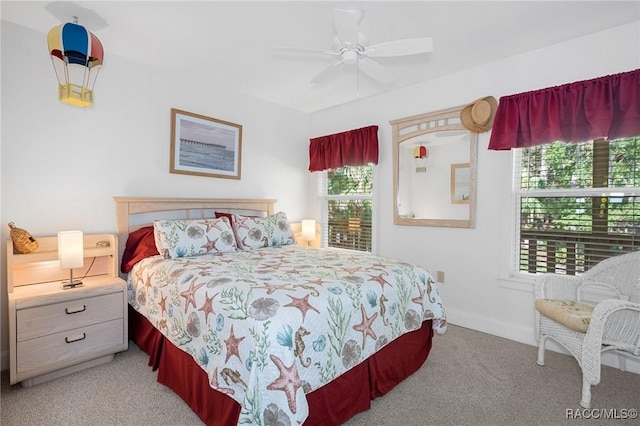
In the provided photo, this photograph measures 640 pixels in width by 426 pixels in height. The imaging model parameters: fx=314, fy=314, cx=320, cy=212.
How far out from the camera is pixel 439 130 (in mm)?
3361

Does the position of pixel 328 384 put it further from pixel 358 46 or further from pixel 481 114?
pixel 481 114

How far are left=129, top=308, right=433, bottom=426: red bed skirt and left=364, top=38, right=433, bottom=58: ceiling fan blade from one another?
6.38 ft

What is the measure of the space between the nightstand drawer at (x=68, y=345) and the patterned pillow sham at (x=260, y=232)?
121 centimetres

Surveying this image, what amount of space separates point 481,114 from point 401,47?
1.34 m

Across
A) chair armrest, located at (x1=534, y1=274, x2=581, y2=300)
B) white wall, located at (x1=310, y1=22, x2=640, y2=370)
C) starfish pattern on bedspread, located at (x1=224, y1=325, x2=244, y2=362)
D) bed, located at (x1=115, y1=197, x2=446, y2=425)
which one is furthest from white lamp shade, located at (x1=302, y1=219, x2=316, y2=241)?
starfish pattern on bedspread, located at (x1=224, y1=325, x2=244, y2=362)

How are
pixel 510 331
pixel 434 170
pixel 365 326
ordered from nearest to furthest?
pixel 365 326
pixel 510 331
pixel 434 170

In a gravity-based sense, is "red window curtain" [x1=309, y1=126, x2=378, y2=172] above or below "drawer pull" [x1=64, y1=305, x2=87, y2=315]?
above

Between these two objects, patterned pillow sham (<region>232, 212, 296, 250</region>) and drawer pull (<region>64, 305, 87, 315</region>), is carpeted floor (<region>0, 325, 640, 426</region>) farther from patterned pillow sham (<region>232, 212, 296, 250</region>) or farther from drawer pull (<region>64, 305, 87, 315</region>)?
patterned pillow sham (<region>232, 212, 296, 250</region>)

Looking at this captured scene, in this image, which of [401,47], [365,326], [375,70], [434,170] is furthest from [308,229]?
[401,47]

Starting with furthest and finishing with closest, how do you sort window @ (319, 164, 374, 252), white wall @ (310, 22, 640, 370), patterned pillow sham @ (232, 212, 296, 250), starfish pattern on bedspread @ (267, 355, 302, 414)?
window @ (319, 164, 374, 252), patterned pillow sham @ (232, 212, 296, 250), white wall @ (310, 22, 640, 370), starfish pattern on bedspread @ (267, 355, 302, 414)

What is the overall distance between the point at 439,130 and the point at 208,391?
10.2ft

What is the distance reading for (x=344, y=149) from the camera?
13.5ft

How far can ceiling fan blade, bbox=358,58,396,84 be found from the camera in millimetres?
2305

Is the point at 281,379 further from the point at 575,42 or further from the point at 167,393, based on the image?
the point at 575,42
